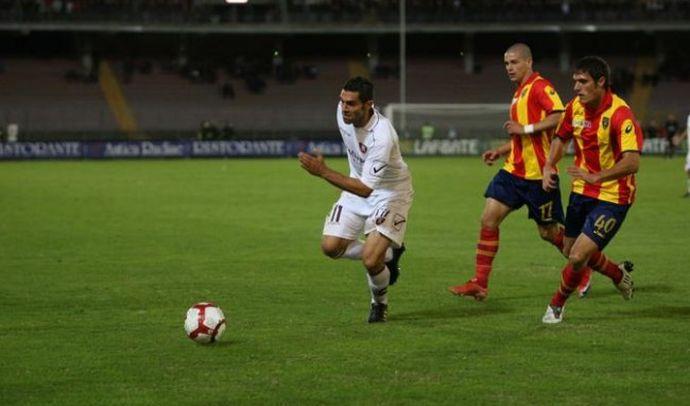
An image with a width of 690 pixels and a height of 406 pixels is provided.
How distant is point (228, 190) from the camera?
2911 centimetres

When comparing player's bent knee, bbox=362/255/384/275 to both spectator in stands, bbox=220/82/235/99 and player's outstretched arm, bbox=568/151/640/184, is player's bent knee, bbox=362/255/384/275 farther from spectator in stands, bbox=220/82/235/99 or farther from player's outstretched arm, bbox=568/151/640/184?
spectator in stands, bbox=220/82/235/99

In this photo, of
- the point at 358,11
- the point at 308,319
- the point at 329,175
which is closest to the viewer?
the point at 329,175

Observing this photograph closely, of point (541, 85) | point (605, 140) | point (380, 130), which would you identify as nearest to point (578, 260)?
point (605, 140)

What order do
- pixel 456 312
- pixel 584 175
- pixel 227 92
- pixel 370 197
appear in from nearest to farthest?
1. pixel 584 175
2. pixel 370 197
3. pixel 456 312
4. pixel 227 92

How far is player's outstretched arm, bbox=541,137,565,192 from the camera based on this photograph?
10.8m

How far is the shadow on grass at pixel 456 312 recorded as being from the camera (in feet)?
35.2

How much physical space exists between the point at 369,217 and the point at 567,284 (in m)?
1.79

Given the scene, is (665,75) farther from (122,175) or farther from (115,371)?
(115,371)

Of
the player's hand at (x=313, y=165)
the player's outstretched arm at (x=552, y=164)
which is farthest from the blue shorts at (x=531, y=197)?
the player's hand at (x=313, y=165)

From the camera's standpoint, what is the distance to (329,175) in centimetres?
952

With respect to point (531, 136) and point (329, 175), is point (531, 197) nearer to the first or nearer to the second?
point (531, 136)

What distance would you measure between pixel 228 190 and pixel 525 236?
1192 cm

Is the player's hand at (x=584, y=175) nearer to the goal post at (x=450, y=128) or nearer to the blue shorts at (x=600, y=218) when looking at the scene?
the blue shorts at (x=600, y=218)

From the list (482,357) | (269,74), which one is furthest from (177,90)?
(482,357)
